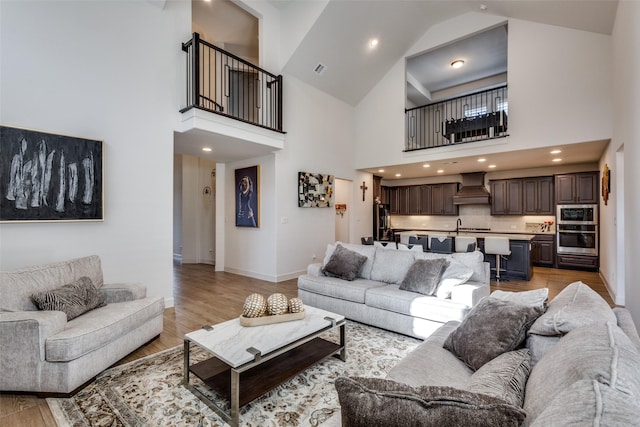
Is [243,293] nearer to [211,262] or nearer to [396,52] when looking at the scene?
[211,262]

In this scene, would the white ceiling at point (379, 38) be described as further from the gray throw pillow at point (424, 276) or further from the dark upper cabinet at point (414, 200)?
the gray throw pillow at point (424, 276)

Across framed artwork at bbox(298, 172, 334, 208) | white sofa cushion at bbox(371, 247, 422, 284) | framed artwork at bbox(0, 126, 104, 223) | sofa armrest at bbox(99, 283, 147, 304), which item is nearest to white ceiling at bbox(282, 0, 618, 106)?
framed artwork at bbox(298, 172, 334, 208)

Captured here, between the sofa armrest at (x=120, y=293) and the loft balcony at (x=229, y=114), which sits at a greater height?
the loft balcony at (x=229, y=114)

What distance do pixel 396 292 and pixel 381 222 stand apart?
5.53 m

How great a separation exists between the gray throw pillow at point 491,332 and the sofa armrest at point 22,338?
273cm

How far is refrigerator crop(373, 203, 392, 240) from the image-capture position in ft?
27.6

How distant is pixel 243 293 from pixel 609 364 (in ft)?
15.0

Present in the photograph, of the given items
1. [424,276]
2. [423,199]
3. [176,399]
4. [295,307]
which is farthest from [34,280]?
[423,199]

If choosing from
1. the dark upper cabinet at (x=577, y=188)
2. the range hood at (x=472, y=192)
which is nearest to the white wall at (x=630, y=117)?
the dark upper cabinet at (x=577, y=188)

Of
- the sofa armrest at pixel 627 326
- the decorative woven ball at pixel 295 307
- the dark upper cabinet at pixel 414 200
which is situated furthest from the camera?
the dark upper cabinet at pixel 414 200

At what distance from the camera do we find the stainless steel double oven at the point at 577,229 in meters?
6.30

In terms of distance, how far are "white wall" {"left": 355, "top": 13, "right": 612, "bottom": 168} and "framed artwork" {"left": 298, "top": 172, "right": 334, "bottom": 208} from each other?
2090 millimetres

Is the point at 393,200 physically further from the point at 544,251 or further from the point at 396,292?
the point at 396,292

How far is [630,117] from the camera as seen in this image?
307 centimetres
